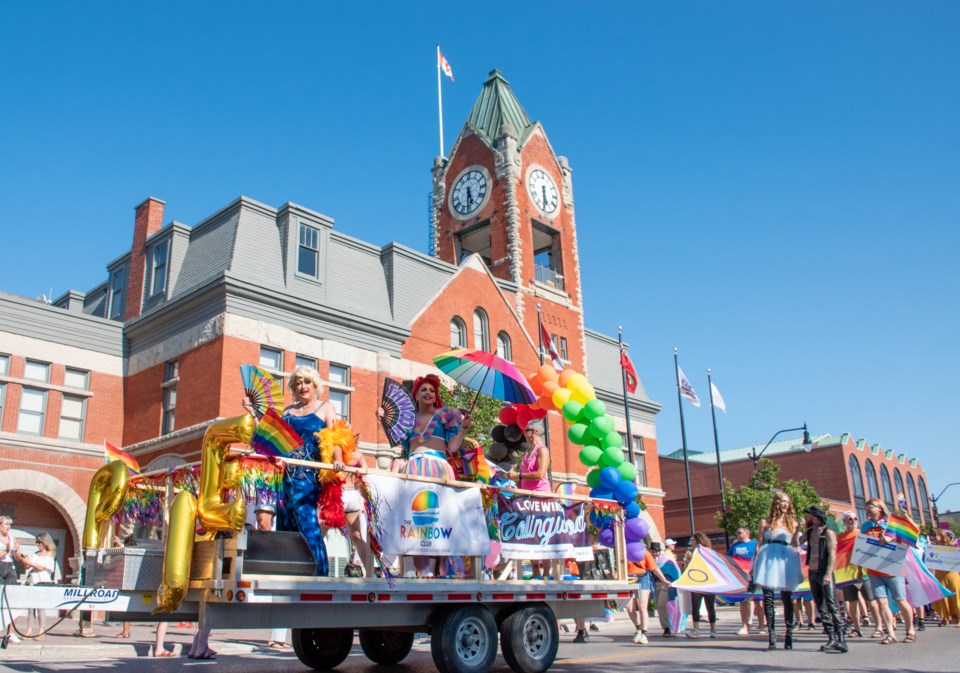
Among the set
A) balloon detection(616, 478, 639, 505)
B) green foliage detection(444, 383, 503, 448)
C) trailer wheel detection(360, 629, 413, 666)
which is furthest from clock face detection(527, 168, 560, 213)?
trailer wheel detection(360, 629, 413, 666)

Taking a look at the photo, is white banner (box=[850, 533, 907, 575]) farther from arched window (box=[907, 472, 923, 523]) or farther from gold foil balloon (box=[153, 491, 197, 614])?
arched window (box=[907, 472, 923, 523])

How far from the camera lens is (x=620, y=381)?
39.6 metres

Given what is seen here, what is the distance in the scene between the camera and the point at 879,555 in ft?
38.4

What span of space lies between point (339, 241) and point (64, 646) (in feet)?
60.8

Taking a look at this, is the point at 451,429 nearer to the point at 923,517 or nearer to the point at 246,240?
the point at 246,240

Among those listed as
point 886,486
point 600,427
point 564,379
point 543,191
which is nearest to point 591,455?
point 600,427

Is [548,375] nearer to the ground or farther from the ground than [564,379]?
farther from the ground

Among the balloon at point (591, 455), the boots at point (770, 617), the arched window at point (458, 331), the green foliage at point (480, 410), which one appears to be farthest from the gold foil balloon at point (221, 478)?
the arched window at point (458, 331)

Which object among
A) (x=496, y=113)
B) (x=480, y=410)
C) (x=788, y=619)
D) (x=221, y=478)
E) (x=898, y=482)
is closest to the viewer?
(x=221, y=478)

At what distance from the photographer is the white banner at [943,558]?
14.9 meters

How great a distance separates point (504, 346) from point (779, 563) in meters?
21.4

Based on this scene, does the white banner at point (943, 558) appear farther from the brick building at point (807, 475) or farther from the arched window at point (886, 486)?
the arched window at point (886, 486)

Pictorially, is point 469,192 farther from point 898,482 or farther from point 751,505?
point 898,482

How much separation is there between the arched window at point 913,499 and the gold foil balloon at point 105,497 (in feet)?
254
